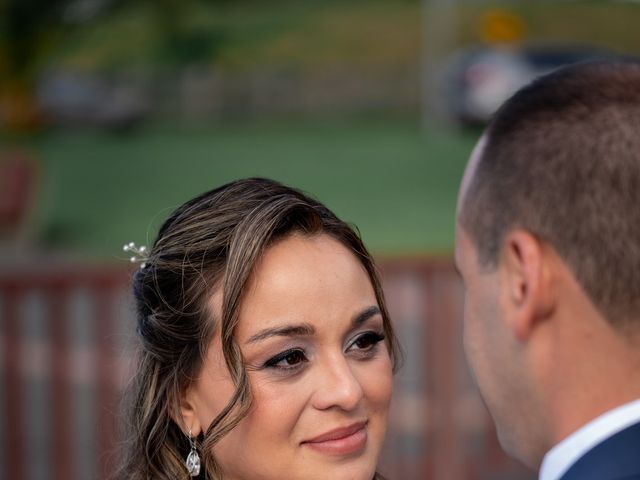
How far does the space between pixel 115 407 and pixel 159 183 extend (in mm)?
18731

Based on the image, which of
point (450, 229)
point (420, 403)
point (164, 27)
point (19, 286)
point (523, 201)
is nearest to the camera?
point (523, 201)

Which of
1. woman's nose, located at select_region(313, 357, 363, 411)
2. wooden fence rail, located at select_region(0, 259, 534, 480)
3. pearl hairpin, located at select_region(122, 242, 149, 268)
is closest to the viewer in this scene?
woman's nose, located at select_region(313, 357, 363, 411)

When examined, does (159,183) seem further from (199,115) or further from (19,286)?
(19,286)

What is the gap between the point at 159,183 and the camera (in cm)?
2397

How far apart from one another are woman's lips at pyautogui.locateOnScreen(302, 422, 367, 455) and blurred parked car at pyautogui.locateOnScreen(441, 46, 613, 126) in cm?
2103

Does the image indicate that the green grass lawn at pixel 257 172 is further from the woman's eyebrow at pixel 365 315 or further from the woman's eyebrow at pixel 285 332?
the woman's eyebrow at pixel 285 332

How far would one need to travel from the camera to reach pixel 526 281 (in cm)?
169

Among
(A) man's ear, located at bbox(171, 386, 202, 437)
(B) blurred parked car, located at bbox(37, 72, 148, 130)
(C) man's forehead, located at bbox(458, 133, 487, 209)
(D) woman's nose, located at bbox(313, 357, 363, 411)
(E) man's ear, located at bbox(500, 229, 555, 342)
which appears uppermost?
(C) man's forehead, located at bbox(458, 133, 487, 209)

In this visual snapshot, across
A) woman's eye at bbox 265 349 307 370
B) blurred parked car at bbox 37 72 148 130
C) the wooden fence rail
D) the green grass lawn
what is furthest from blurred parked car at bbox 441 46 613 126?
woman's eye at bbox 265 349 307 370

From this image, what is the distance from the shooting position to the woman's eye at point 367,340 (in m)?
2.56

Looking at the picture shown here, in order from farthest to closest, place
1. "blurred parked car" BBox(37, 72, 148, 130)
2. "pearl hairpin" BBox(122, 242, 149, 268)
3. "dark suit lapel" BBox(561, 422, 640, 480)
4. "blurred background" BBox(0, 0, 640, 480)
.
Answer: "blurred parked car" BBox(37, 72, 148, 130), "blurred background" BBox(0, 0, 640, 480), "pearl hairpin" BBox(122, 242, 149, 268), "dark suit lapel" BBox(561, 422, 640, 480)

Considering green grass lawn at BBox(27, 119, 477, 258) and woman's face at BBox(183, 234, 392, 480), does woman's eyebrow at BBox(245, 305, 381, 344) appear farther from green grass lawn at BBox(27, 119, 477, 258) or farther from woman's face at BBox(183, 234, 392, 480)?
green grass lawn at BBox(27, 119, 477, 258)

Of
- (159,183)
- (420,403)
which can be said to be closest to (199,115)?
(159,183)

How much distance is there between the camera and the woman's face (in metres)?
2.45
